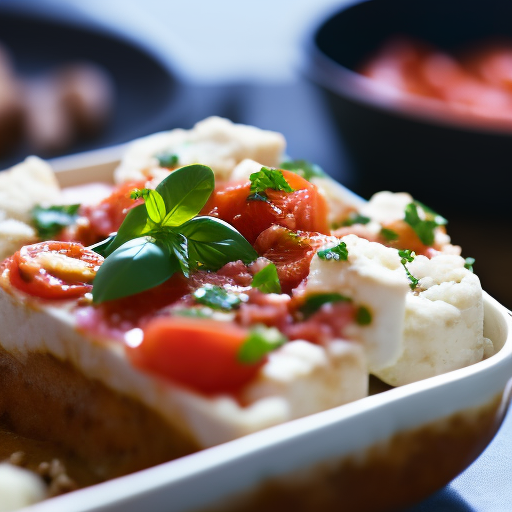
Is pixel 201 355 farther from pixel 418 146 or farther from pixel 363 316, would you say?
pixel 418 146

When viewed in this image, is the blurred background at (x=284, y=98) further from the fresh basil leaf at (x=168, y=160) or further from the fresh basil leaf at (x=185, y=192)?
the fresh basil leaf at (x=168, y=160)

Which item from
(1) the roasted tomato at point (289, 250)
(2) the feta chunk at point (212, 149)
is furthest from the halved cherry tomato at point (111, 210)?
(1) the roasted tomato at point (289, 250)

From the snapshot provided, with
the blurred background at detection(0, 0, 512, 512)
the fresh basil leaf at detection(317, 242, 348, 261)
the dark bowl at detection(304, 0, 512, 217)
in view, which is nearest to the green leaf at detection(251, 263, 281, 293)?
the fresh basil leaf at detection(317, 242, 348, 261)

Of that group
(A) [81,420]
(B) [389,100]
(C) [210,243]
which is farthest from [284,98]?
(A) [81,420]

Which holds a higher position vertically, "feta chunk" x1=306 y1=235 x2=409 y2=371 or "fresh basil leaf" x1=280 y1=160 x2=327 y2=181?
"feta chunk" x1=306 y1=235 x2=409 y2=371

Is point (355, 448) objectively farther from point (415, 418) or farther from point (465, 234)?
point (465, 234)

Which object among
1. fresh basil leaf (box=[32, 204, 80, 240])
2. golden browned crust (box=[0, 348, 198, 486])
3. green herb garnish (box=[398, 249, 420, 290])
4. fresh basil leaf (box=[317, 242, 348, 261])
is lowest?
golden browned crust (box=[0, 348, 198, 486])

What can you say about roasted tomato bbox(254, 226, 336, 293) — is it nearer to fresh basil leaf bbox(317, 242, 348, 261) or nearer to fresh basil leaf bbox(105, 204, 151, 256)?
fresh basil leaf bbox(317, 242, 348, 261)
